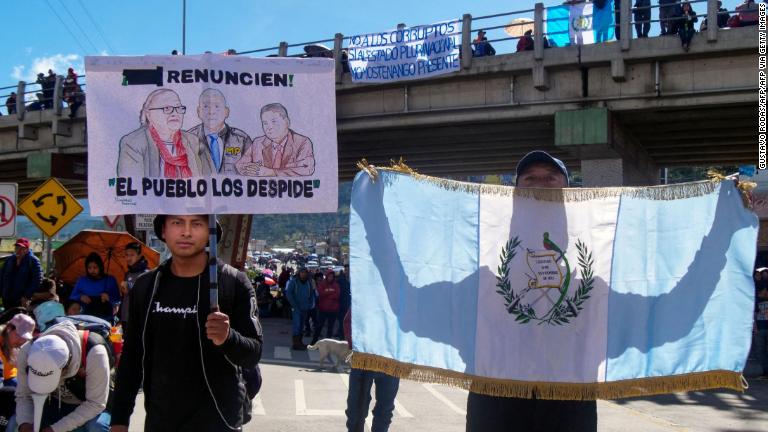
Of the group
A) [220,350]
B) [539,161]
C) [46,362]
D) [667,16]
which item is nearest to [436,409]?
[46,362]

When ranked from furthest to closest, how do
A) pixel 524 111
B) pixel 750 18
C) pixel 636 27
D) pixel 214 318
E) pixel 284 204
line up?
1. pixel 524 111
2. pixel 636 27
3. pixel 750 18
4. pixel 284 204
5. pixel 214 318

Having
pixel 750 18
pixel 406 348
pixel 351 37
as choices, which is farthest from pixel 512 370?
pixel 351 37

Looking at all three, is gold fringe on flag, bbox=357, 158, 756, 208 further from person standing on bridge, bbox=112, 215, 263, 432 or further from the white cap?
the white cap

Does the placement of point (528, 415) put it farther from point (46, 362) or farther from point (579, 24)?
point (579, 24)

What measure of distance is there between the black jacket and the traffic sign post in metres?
7.47

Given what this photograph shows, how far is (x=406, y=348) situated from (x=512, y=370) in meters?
0.53

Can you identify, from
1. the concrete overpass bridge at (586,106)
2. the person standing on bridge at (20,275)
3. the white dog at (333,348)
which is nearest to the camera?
the person standing on bridge at (20,275)

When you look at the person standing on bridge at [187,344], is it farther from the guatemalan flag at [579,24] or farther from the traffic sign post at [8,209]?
the guatemalan flag at [579,24]

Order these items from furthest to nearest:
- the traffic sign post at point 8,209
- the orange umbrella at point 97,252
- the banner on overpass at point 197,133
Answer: the orange umbrella at point 97,252 → the traffic sign post at point 8,209 → the banner on overpass at point 197,133

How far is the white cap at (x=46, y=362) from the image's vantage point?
4465 mm

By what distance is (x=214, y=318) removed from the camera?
3455mm

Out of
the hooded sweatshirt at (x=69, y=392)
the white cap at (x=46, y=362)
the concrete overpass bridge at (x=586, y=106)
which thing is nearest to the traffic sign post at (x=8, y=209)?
the hooded sweatshirt at (x=69, y=392)

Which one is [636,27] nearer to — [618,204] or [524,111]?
[524,111]

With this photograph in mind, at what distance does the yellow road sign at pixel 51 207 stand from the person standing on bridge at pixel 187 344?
10055mm
